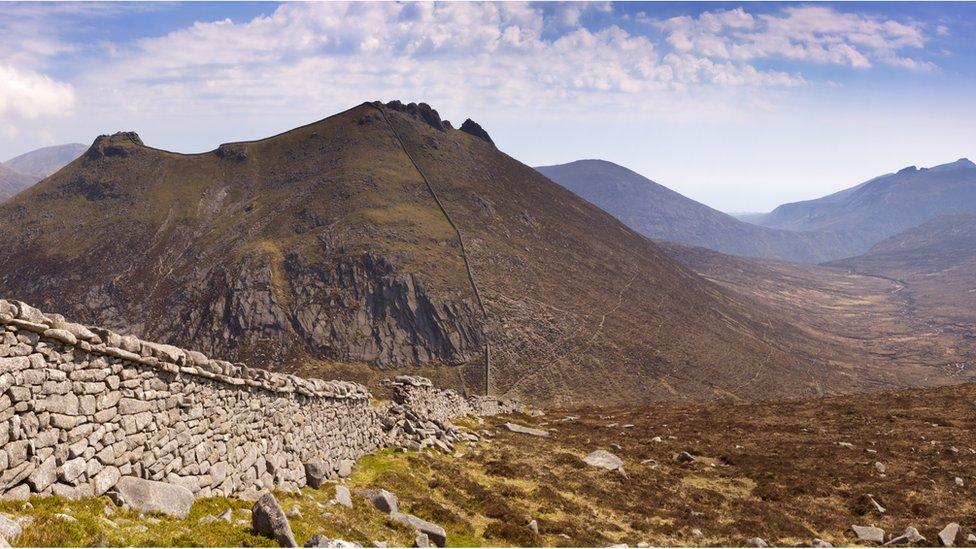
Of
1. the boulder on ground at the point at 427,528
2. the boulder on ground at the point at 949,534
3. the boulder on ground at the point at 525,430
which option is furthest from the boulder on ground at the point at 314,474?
the boulder on ground at the point at 525,430

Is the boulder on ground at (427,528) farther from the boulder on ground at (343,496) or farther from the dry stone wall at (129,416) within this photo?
the dry stone wall at (129,416)

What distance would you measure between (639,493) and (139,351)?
22.0 meters

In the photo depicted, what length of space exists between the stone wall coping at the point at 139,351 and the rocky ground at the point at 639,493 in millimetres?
2878

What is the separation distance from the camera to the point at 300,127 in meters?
164

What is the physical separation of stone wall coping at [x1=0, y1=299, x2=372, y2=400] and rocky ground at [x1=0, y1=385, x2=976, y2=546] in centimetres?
288

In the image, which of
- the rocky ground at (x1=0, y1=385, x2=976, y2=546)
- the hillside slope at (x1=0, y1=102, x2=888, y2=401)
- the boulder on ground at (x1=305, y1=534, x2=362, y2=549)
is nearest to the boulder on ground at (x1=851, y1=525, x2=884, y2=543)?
the rocky ground at (x1=0, y1=385, x2=976, y2=546)

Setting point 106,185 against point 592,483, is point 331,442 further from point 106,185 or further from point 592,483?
point 106,185

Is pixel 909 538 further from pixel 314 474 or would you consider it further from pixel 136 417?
pixel 136 417

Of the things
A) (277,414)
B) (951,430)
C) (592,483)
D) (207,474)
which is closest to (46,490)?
(207,474)

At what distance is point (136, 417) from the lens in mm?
13227

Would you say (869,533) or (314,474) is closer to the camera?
(314,474)

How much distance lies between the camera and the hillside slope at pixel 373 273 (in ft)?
334

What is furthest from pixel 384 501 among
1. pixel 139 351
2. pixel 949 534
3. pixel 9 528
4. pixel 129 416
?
Result: pixel 949 534

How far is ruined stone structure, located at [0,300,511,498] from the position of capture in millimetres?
10773
